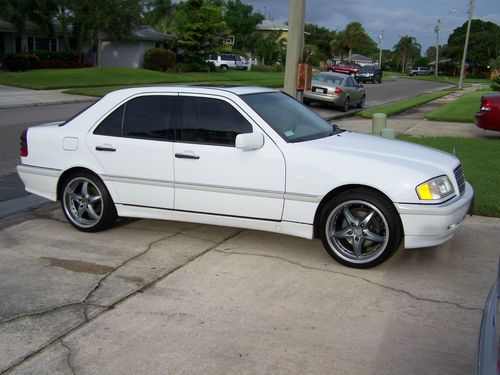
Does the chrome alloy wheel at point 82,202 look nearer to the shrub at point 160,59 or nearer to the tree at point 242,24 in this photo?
the shrub at point 160,59

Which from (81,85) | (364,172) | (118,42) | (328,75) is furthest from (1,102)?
(118,42)

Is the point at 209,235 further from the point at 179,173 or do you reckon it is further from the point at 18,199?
the point at 18,199

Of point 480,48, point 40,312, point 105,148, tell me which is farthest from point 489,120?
point 480,48

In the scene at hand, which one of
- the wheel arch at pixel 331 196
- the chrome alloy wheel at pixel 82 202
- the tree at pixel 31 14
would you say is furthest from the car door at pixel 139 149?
the tree at pixel 31 14

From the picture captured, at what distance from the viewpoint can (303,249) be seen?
222 inches

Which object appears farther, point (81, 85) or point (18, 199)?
point (81, 85)

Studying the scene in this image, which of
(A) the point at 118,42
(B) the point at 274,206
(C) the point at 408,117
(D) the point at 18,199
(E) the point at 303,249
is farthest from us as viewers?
(A) the point at 118,42

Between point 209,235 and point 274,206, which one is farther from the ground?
point 274,206

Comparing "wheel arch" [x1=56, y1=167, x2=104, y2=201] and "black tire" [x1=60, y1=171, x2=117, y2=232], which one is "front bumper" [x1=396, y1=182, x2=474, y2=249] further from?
"wheel arch" [x1=56, y1=167, x2=104, y2=201]

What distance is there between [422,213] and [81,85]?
90.6ft

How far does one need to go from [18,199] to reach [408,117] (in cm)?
1558

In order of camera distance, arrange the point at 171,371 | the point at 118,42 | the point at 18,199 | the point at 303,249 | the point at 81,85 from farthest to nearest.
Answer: the point at 118,42, the point at 81,85, the point at 18,199, the point at 303,249, the point at 171,371

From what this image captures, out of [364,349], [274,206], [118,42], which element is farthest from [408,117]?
[118,42]

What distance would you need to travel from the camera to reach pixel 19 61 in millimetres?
38344
